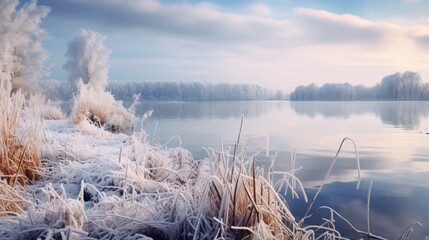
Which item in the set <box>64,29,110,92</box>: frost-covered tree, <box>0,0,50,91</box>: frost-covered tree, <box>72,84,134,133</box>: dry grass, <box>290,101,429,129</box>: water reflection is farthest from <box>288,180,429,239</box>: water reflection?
<box>64,29,110,92</box>: frost-covered tree

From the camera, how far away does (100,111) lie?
10.9m

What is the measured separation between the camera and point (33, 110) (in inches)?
151

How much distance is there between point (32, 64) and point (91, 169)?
20792mm

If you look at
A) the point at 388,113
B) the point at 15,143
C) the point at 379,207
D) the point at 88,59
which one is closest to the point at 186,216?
the point at 15,143

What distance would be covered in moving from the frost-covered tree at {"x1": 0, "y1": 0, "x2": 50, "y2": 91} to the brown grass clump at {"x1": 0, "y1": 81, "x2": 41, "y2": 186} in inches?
720

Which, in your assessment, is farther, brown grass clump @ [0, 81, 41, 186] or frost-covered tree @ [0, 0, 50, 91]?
frost-covered tree @ [0, 0, 50, 91]

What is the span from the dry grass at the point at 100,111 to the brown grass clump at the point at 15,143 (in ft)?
16.7

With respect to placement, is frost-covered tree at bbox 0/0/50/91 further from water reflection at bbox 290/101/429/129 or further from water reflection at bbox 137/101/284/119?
water reflection at bbox 290/101/429/129

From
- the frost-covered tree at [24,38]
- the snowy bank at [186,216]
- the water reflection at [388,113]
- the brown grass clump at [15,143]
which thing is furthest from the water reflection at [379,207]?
the frost-covered tree at [24,38]

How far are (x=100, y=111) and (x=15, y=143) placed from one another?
7.57 meters

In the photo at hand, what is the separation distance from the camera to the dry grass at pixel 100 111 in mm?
9102

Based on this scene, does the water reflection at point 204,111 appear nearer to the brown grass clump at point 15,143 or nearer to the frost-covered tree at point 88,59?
the frost-covered tree at point 88,59

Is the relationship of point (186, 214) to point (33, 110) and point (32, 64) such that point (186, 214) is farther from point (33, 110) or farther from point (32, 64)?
point (32, 64)

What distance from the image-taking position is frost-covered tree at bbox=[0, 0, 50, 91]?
20.1 meters
